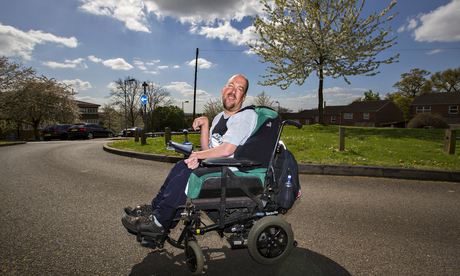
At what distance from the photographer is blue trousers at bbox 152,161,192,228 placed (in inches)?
94.3

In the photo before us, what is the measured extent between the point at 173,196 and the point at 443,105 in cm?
6521

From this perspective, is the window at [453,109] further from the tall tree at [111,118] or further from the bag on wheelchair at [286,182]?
the tall tree at [111,118]

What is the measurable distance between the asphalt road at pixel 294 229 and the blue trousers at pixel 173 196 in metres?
0.52

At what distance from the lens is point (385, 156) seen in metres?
8.20

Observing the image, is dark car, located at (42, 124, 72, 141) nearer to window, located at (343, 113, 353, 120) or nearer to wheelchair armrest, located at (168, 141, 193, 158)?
wheelchair armrest, located at (168, 141, 193, 158)

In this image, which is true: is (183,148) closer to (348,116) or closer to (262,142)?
(262,142)

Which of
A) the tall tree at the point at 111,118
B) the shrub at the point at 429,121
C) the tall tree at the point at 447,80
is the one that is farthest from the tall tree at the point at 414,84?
the tall tree at the point at 111,118

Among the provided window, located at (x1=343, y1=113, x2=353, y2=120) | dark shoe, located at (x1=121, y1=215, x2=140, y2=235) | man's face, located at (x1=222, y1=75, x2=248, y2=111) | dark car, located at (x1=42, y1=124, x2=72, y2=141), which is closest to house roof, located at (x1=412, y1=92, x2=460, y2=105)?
window, located at (x1=343, y1=113, x2=353, y2=120)

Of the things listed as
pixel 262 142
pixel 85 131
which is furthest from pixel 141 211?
pixel 85 131

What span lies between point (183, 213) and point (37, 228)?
2358 mm

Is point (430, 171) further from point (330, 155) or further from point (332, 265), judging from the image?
point (332, 265)

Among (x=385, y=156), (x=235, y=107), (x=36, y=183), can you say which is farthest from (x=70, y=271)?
(x=385, y=156)

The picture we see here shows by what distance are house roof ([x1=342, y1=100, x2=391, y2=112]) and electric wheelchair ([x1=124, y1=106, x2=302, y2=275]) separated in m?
63.4

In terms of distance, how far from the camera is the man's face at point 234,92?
115 inches
